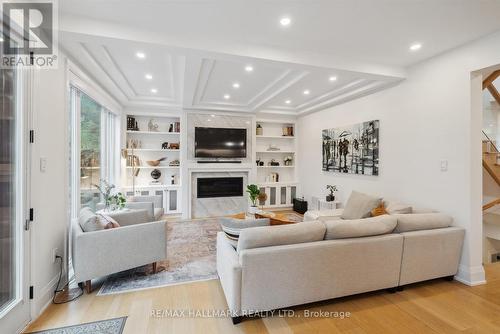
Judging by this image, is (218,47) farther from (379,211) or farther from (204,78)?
(379,211)

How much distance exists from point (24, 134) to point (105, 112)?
311 cm

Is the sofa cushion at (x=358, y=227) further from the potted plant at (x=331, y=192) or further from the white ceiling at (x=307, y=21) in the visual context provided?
the potted plant at (x=331, y=192)

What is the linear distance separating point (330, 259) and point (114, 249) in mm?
2286

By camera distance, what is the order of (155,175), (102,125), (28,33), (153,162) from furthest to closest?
1. (155,175)
2. (153,162)
3. (102,125)
4. (28,33)

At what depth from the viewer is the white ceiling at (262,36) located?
2.21 metres

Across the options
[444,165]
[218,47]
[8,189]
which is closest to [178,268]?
[8,189]

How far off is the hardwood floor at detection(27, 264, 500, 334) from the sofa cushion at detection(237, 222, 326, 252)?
68 cm

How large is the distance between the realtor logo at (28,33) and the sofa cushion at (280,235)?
2.44 m

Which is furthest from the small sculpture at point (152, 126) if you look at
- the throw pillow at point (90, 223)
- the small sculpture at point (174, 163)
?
the throw pillow at point (90, 223)

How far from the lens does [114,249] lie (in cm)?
264

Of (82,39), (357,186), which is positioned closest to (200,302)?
(82,39)

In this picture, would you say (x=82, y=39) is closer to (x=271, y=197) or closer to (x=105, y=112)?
(x=105, y=112)

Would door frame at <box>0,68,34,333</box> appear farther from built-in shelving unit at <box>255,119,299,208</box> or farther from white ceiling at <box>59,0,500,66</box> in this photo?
built-in shelving unit at <box>255,119,299,208</box>

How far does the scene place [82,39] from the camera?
2.44 meters
